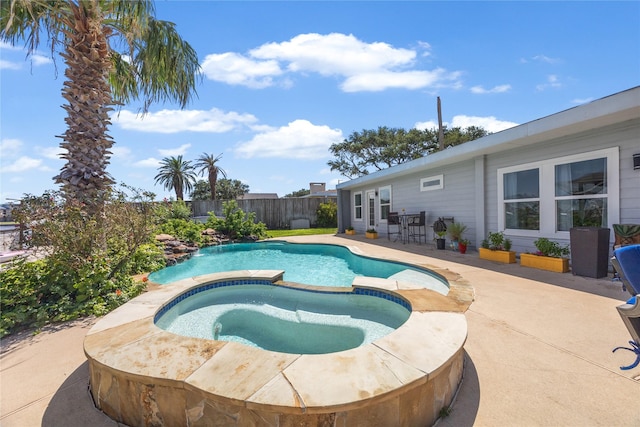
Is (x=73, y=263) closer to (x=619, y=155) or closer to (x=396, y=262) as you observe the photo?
(x=396, y=262)

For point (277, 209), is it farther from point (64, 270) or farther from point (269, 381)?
point (269, 381)

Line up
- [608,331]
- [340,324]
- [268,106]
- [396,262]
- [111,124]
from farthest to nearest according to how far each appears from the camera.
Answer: [268,106], [396,262], [111,124], [340,324], [608,331]

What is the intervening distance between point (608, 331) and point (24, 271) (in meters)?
6.85

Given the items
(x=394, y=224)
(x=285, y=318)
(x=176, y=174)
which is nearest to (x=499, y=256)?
(x=394, y=224)

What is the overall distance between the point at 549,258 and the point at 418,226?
4.63 m

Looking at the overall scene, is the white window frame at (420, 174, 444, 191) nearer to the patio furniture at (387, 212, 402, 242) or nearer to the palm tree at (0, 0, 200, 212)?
the patio furniture at (387, 212, 402, 242)

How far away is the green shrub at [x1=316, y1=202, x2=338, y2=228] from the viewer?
17.6 m

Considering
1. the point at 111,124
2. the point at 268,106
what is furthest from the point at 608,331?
the point at 268,106

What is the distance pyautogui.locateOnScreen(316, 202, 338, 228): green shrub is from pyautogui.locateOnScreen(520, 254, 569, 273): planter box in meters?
12.2

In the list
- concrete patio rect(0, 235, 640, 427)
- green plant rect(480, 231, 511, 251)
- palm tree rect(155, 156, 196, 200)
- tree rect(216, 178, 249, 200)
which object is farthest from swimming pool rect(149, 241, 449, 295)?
tree rect(216, 178, 249, 200)

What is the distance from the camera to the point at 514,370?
220 centimetres

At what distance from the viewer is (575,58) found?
25.1 ft

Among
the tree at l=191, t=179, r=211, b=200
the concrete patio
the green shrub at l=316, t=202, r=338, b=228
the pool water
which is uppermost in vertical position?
the tree at l=191, t=179, r=211, b=200

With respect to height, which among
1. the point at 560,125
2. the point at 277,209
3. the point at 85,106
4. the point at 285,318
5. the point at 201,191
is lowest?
the point at 285,318
